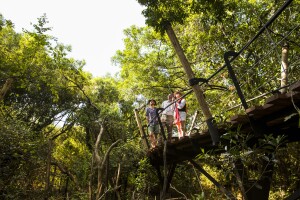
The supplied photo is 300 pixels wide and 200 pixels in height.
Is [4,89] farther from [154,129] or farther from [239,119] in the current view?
[239,119]

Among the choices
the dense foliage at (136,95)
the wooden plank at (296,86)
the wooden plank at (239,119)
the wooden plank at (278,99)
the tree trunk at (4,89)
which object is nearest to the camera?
the wooden plank at (296,86)

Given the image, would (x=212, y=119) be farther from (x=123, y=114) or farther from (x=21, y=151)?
(x=123, y=114)

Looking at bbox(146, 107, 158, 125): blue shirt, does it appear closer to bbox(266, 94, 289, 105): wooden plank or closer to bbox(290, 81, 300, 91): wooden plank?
bbox(266, 94, 289, 105): wooden plank

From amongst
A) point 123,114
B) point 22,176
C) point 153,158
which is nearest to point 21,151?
point 22,176

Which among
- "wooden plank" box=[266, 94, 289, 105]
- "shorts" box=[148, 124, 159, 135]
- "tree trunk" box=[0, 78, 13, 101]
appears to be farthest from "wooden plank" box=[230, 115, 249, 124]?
"tree trunk" box=[0, 78, 13, 101]

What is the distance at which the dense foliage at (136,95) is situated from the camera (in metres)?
6.13

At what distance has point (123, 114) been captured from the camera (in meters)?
13.4

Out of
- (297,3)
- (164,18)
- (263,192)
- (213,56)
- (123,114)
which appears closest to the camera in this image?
(164,18)

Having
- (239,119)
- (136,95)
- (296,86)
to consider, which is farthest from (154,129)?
(136,95)

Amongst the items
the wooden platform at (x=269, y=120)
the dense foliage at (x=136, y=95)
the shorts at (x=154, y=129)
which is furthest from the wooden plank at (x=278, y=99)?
the shorts at (x=154, y=129)

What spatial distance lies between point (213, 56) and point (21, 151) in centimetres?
737

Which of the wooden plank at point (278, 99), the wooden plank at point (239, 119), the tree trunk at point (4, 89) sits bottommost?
the wooden plank at point (278, 99)

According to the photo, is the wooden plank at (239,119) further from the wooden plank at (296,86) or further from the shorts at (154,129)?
the shorts at (154,129)

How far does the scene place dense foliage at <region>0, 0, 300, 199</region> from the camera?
6.13 metres
